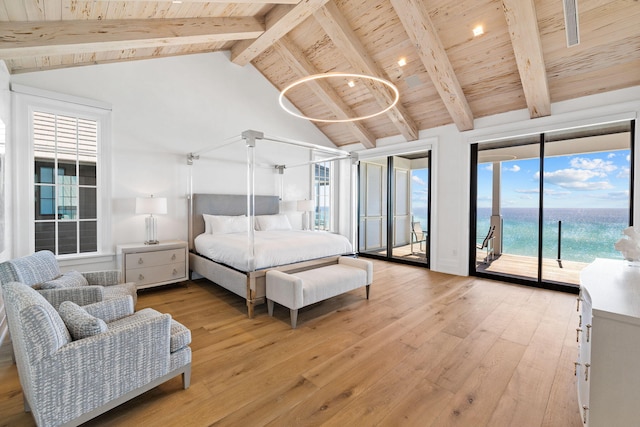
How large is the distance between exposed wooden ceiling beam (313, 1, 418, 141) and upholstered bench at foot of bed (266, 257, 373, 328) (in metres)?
2.94

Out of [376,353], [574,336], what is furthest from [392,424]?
[574,336]

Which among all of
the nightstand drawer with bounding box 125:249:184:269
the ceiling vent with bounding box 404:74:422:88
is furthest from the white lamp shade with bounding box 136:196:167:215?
the ceiling vent with bounding box 404:74:422:88

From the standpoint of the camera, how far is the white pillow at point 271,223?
4.99 metres

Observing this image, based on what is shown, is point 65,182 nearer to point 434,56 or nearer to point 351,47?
point 351,47

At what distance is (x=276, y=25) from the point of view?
12.8ft

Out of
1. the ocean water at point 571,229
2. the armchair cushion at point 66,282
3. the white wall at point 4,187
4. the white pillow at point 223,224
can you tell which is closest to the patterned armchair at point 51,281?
the armchair cushion at point 66,282

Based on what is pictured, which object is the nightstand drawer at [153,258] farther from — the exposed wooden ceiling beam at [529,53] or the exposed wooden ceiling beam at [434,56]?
the exposed wooden ceiling beam at [529,53]

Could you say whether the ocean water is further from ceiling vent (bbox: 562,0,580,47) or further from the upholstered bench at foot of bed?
the upholstered bench at foot of bed

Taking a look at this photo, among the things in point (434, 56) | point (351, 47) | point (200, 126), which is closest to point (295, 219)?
point (200, 126)

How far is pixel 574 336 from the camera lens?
2650mm

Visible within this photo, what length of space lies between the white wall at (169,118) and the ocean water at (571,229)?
15.7 feet

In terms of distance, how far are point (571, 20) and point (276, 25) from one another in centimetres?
340

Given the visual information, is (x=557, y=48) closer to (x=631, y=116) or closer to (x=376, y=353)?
(x=631, y=116)

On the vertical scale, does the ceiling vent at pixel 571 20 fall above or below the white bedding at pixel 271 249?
above
